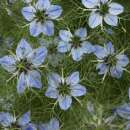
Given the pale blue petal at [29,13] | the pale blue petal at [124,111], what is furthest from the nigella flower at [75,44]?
the pale blue petal at [124,111]

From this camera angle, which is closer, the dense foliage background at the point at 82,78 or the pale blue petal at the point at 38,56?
the pale blue petal at the point at 38,56

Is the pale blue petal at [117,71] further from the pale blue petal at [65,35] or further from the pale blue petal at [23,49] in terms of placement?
the pale blue petal at [23,49]

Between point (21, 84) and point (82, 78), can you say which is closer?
point (21, 84)

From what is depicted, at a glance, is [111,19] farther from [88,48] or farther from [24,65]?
[24,65]

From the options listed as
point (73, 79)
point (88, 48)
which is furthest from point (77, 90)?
point (88, 48)

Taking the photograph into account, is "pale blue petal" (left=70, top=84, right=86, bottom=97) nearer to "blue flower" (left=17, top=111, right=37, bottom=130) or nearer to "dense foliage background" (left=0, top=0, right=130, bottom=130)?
"dense foliage background" (left=0, top=0, right=130, bottom=130)

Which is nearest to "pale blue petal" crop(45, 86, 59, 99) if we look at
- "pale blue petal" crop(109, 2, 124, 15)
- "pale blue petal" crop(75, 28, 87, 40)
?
"pale blue petal" crop(75, 28, 87, 40)

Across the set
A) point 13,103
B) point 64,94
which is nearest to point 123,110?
point 64,94
